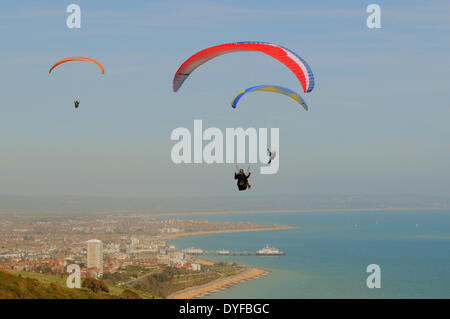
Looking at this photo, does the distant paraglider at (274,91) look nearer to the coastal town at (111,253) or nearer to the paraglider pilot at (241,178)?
the paraglider pilot at (241,178)

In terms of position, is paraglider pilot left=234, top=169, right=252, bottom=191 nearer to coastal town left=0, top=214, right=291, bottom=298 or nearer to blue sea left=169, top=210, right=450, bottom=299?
coastal town left=0, top=214, right=291, bottom=298

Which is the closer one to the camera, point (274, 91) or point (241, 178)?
point (241, 178)

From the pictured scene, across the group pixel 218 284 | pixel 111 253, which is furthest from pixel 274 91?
pixel 111 253

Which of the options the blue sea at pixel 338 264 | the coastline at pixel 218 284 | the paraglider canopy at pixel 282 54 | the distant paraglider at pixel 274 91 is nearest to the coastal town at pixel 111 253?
the coastline at pixel 218 284

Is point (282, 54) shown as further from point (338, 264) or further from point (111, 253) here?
→ point (338, 264)
